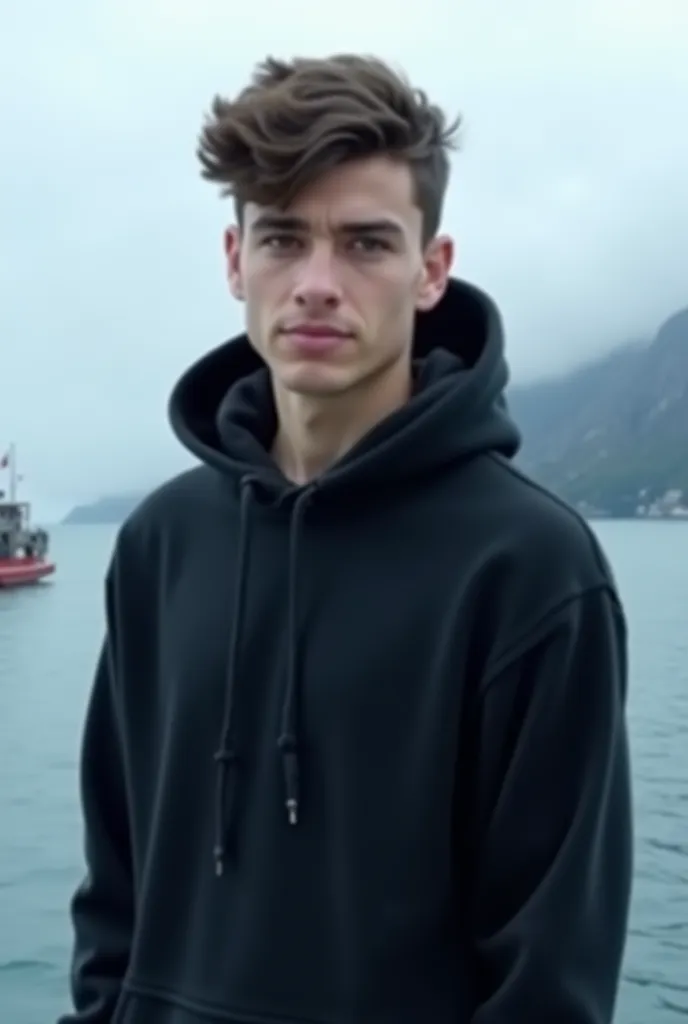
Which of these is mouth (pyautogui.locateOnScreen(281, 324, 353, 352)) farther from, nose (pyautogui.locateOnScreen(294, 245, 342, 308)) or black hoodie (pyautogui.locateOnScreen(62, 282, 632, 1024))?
black hoodie (pyautogui.locateOnScreen(62, 282, 632, 1024))

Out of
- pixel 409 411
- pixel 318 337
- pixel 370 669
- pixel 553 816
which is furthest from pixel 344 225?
pixel 553 816

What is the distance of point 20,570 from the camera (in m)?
74.1

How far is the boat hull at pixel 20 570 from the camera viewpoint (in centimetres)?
7288

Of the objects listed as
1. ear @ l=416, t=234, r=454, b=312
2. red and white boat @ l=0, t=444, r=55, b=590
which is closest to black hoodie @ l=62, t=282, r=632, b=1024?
ear @ l=416, t=234, r=454, b=312

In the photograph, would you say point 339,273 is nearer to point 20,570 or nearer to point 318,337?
point 318,337

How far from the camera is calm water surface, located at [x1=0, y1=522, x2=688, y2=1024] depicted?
14477mm

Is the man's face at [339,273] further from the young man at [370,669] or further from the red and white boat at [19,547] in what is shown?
the red and white boat at [19,547]

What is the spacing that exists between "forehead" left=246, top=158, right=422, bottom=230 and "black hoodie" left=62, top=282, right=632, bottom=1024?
27 cm

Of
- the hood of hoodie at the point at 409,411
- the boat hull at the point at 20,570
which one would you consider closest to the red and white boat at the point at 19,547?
the boat hull at the point at 20,570

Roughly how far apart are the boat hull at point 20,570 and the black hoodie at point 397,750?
70973 millimetres


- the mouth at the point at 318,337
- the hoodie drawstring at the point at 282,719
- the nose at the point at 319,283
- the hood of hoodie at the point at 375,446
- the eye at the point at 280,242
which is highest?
the eye at the point at 280,242

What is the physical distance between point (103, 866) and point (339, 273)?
3.53 ft

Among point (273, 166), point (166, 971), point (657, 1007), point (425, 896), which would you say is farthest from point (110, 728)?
point (657, 1007)

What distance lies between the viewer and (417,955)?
7.36 feet
